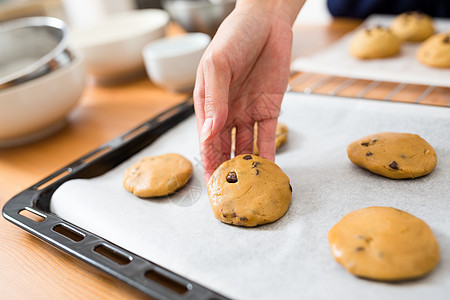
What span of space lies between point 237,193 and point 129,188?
28 centimetres

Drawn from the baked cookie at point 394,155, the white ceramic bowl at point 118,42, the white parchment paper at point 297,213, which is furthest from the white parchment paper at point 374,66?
the white ceramic bowl at point 118,42

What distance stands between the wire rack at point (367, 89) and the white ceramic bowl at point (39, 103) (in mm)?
728

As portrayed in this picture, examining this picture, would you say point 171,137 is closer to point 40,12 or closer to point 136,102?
point 136,102

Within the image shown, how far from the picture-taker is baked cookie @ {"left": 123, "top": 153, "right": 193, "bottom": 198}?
35.6 inches

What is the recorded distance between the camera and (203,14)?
5.79ft

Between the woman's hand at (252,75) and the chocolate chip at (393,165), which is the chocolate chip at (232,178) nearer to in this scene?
the woman's hand at (252,75)

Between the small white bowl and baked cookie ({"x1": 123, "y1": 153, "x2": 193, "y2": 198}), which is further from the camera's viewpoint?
the small white bowl

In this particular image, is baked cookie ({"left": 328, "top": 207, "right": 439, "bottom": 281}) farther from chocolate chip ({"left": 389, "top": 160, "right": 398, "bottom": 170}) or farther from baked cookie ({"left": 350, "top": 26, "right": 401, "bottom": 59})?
baked cookie ({"left": 350, "top": 26, "right": 401, "bottom": 59})

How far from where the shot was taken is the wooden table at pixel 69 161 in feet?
2.34

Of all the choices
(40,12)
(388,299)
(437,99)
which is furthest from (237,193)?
(40,12)

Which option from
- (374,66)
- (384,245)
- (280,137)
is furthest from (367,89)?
(384,245)

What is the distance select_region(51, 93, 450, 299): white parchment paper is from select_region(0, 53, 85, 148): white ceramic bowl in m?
0.36

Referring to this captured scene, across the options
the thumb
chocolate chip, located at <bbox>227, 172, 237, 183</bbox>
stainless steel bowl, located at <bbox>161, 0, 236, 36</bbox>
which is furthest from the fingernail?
stainless steel bowl, located at <bbox>161, 0, 236, 36</bbox>

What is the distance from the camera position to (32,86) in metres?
1.17
